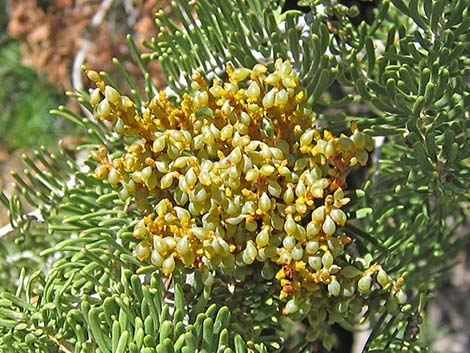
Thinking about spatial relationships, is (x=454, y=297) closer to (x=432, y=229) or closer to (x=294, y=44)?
(x=432, y=229)

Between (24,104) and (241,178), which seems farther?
(24,104)

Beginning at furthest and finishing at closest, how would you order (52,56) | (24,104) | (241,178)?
(24,104) < (52,56) < (241,178)

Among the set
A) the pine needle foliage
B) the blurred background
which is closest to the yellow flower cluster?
the pine needle foliage

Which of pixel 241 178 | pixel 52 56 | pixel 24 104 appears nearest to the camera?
pixel 241 178

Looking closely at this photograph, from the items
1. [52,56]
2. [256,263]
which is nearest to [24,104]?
[52,56]

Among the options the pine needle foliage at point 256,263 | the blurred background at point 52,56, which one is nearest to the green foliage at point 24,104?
the blurred background at point 52,56

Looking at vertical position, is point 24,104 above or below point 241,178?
below

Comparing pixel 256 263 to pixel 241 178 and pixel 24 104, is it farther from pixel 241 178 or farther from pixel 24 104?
pixel 24 104
